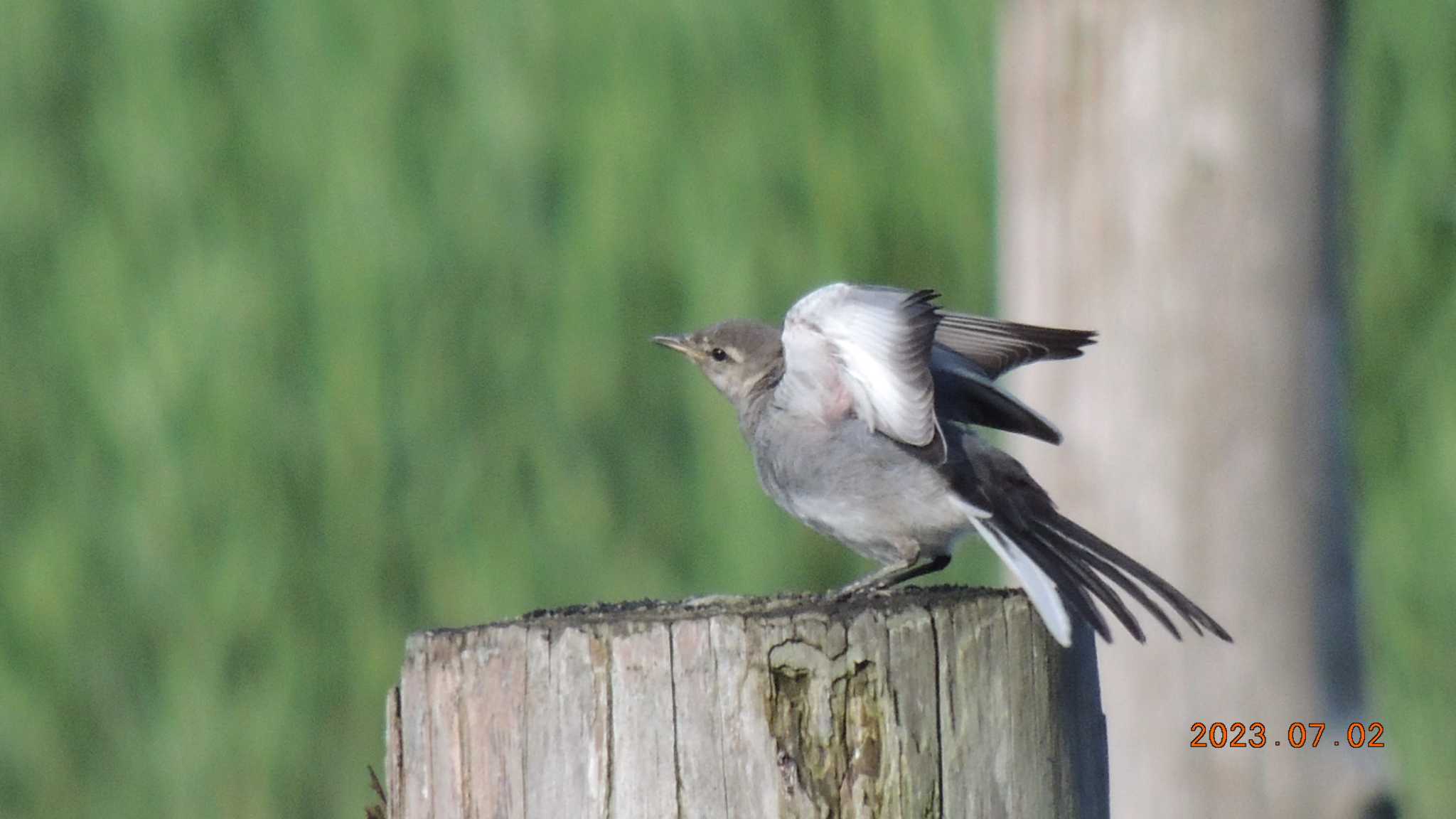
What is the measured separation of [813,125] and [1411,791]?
3.10 m

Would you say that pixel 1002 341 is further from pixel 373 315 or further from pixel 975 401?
pixel 373 315

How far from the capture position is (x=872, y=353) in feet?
11.2

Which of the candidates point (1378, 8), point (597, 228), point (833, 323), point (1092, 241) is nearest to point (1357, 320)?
point (1378, 8)

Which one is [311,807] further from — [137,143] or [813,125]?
[813,125]

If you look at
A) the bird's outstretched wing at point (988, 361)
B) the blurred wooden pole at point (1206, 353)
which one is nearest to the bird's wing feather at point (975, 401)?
the bird's outstretched wing at point (988, 361)

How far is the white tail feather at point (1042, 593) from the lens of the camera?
106 inches

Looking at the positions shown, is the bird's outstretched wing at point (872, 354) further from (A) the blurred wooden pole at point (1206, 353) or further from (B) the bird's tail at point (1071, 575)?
(A) the blurred wooden pole at point (1206, 353)

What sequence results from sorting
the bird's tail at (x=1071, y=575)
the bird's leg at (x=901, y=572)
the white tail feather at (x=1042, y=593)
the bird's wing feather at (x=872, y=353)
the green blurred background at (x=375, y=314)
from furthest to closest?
the green blurred background at (x=375, y=314), the bird's leg at (x=901, y=572), the bird's wing feather at (x=872, y=353), the bird's tail at (x=1071, y=575), the white tail feather at (x=1042, y=593)

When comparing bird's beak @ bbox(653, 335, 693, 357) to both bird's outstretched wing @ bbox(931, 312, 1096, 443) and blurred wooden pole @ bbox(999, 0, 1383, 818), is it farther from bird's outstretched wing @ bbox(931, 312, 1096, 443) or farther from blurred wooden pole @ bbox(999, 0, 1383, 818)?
bird's outstretched wing @ bbox(931, 312, 1096, 443)

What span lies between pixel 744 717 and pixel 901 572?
4.95ft

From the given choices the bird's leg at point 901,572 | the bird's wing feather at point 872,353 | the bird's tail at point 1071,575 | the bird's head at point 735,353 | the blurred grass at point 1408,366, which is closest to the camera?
the bird's tail at point 1071,575

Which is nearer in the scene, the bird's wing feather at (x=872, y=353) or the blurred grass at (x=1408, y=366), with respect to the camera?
the bird's wing feather at (x=872, y=353)

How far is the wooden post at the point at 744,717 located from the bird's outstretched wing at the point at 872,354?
2.34 feet

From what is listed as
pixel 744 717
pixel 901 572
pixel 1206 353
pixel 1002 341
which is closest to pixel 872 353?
pixel 1002 341
